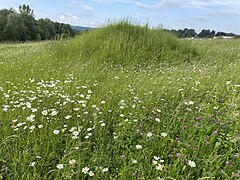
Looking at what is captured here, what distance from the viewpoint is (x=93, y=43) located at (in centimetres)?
756

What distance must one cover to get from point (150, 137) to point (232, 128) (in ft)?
3.11

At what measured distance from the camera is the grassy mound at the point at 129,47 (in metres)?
6.92

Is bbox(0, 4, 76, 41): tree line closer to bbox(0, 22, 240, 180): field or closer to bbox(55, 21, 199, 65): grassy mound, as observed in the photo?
bbox(55, 21, 199, 65): grassy mound

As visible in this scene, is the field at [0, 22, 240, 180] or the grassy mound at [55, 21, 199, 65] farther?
the grassy mound at [55, 21, 199, 65]

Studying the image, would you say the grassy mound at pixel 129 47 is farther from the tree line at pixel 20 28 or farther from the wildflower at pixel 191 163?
the tree line at pixel 20 28

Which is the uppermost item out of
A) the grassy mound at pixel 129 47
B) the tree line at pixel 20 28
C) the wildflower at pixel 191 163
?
the tree line at pixel 20 28

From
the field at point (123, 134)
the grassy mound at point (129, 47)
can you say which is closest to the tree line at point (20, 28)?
the grassy mound at point (129, 47)

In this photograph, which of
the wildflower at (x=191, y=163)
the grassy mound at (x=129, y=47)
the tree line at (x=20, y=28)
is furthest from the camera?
the tree line at (x=20, y=28)

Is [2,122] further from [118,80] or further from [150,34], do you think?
[150,34]

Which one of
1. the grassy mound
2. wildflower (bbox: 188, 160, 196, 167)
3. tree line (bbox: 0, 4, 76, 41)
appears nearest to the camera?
wildflower (bbox: 188, 160, 196, 167)

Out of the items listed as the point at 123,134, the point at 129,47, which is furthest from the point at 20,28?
the point at 123,134

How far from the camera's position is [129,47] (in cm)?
742

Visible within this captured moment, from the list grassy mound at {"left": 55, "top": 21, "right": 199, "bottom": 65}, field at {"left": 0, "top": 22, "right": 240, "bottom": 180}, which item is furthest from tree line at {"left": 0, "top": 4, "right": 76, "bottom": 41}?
field at {"left": 0, "top": 22, "right": 240, "bottom": 180}

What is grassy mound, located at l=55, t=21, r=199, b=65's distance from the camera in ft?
22.7
